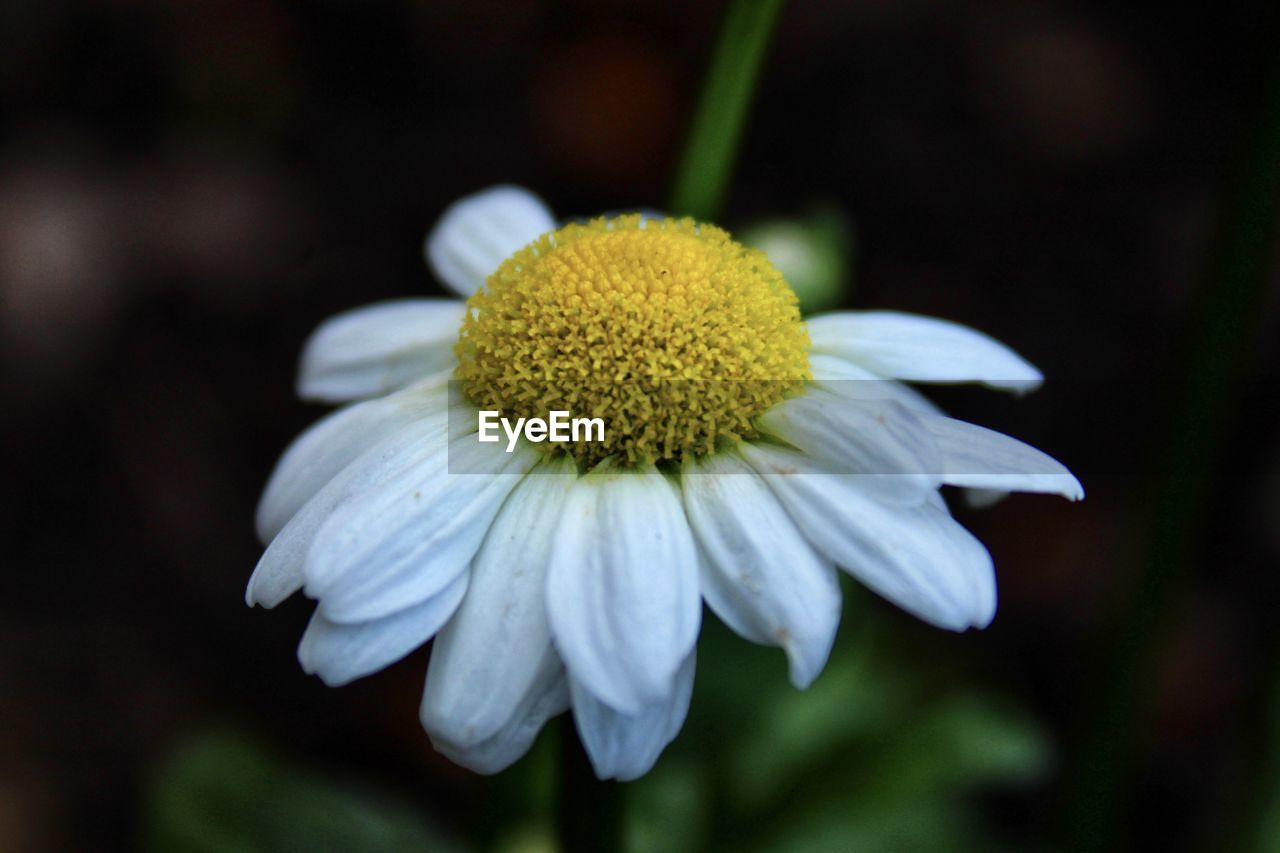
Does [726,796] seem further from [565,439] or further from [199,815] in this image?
[565,439]

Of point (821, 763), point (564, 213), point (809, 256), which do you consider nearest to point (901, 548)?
point (809, 256)

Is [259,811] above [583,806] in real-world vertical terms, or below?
below

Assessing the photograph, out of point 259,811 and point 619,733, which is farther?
point 259,811

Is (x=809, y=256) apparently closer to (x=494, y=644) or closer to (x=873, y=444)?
(x=873, y=444)

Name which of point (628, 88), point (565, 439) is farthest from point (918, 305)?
point (565, 439)

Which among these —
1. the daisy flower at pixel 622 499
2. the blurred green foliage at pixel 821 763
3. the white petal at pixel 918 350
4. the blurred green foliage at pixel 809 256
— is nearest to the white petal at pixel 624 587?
the daisy flower at pixel 622 499

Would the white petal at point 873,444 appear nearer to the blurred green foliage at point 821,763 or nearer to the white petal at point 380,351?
the white petal at point 380,351
